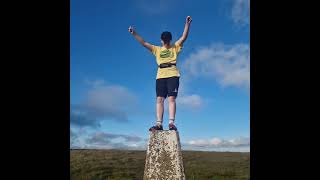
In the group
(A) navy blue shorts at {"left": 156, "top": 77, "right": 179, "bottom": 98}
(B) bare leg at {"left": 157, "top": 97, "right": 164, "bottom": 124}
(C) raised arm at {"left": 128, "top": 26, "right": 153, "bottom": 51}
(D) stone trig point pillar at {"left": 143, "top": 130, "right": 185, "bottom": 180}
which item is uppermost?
(C) raised arm at {"left": 128, "top": 26, "right": 153, "bottom": 51}

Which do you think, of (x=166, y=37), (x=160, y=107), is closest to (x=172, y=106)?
(x=160, y=107)

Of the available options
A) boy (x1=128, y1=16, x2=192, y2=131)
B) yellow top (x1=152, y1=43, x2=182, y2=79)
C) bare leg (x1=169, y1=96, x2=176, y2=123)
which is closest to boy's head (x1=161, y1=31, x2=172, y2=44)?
boy (x1=128, y1=16, x2=192, y2=131)

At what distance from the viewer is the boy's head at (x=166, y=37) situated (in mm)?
9789

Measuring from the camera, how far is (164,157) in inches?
387

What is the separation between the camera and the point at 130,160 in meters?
25.2

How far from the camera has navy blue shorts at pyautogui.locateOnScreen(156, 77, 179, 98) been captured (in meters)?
9.59

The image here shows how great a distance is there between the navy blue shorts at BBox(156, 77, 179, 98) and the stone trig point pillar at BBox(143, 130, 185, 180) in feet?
3.13

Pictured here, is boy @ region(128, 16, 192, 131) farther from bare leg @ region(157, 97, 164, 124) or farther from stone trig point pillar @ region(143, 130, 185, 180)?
stone trig point pillar @ region(143, 130, 185, 180)

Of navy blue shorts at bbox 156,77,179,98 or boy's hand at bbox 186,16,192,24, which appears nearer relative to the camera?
boy's hand at bbox 186,16,192,24
